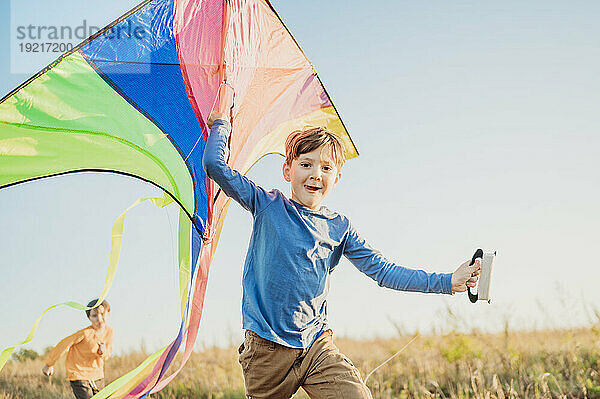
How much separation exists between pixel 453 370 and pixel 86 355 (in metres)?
2.85

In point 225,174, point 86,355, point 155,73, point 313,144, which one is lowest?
point 86,355

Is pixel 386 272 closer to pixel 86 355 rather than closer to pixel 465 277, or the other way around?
pixel 465 277

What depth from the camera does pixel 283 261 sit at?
258 cm

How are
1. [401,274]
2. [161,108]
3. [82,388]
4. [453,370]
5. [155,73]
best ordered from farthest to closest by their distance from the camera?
1. [453,370]
2. [82,388]
3. [161,108]
4. [155,73]
5. [401,274]

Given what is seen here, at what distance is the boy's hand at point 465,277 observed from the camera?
2662 mm

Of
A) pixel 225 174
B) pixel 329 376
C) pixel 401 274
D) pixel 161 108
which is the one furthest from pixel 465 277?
pixel 161 108

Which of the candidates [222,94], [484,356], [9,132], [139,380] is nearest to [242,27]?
[222,94]

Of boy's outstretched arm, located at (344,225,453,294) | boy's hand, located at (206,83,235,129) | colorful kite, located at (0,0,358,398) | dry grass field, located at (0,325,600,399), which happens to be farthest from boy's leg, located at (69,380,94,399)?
boy's outstretched arm, located at (344,225,453,294)

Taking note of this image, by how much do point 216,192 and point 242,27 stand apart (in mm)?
812

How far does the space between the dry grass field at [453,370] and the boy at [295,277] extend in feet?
7.90

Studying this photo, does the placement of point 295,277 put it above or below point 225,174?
below

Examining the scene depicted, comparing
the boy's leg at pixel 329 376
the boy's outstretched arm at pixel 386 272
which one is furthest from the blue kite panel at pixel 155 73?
the boy's leg at pixel 329 376

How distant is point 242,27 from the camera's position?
3305 millimetres

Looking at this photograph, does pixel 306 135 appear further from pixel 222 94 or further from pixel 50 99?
pixel 50 99
